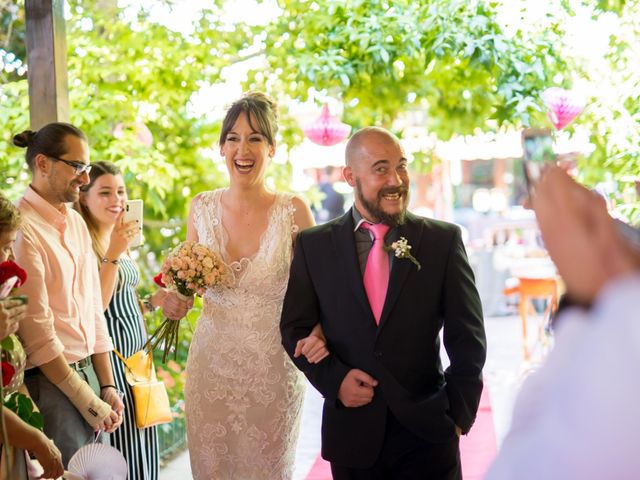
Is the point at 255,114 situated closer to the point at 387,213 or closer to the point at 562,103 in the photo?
the point at 387,213

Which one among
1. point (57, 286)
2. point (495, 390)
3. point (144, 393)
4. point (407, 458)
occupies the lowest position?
point (495, 390)

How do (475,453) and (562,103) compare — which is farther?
(562,103)

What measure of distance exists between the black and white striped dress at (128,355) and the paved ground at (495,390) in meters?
1.69

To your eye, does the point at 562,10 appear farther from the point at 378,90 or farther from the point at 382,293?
the point at 382,293

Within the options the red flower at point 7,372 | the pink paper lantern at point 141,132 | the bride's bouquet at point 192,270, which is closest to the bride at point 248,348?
the bride's bouquet at point 192,270

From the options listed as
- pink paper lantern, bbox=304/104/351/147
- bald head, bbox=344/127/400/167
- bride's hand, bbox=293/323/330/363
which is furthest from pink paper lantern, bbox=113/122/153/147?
bride's hand, bbox=293/323/330/363

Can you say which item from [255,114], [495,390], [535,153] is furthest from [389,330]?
[495,390]

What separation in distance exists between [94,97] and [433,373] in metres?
4.50

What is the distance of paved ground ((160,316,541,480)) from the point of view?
6.37 meters

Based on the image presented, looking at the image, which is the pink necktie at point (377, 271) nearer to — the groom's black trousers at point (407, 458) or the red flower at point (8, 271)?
the groom's black trousers at point (407, 458)

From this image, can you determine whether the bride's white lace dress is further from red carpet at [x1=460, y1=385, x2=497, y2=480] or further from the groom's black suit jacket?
red carpet at [x1=460, y1=385, x2=497, y2=480]

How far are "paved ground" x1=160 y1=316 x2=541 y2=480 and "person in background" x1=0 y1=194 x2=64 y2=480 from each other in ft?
6.43

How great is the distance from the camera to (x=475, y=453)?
6117mm

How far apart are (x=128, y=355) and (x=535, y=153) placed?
309 cm
